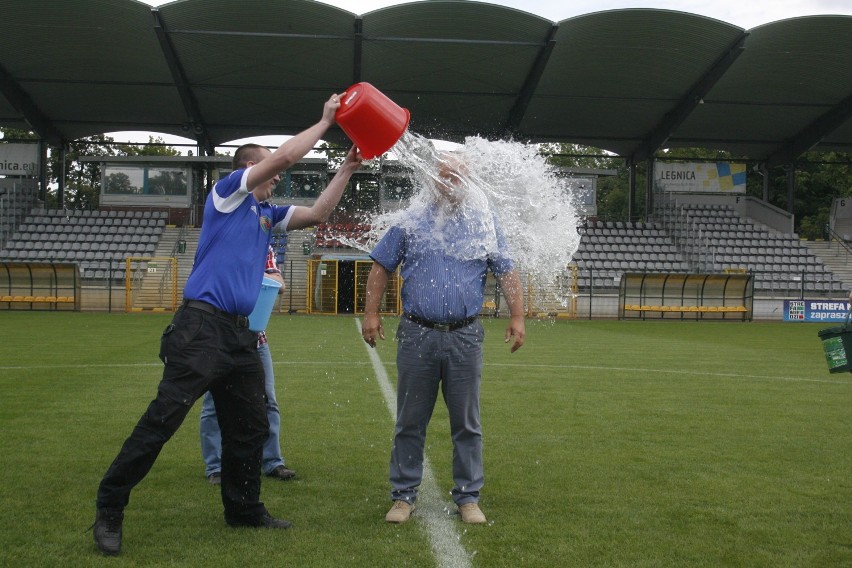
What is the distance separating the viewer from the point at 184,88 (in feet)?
112

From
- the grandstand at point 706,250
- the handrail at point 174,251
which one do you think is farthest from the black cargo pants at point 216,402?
the grandstand at point 706,250

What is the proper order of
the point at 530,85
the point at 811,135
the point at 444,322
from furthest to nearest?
the point at 811,135 < the point at 530,85 < the point at 444,322

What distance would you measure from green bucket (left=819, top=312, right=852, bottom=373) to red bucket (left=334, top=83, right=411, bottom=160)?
2624 millimetres

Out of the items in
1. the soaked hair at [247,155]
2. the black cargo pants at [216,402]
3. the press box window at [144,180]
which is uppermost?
the press box window at [144,180]

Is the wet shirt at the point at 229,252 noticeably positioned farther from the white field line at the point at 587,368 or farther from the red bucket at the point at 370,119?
the white field line at the point at 587,368

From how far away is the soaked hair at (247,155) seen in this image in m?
5.15

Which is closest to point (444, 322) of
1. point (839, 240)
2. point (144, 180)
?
point (144, 180)

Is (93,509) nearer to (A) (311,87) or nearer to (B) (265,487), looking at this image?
(B) (265,487)

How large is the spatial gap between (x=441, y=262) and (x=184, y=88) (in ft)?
103

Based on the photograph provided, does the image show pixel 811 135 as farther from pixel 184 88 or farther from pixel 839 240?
pixel 184 88

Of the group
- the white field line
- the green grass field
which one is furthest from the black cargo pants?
the white field line

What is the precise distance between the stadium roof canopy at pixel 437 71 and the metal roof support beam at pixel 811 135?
3.7 inches

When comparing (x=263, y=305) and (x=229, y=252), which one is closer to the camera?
(x=229, y=252)

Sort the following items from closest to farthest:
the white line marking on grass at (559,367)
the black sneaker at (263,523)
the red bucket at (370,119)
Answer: the red bucket at (370,119) → the black sneaker at (263,523) → the white line marking on grass at (559,367)
